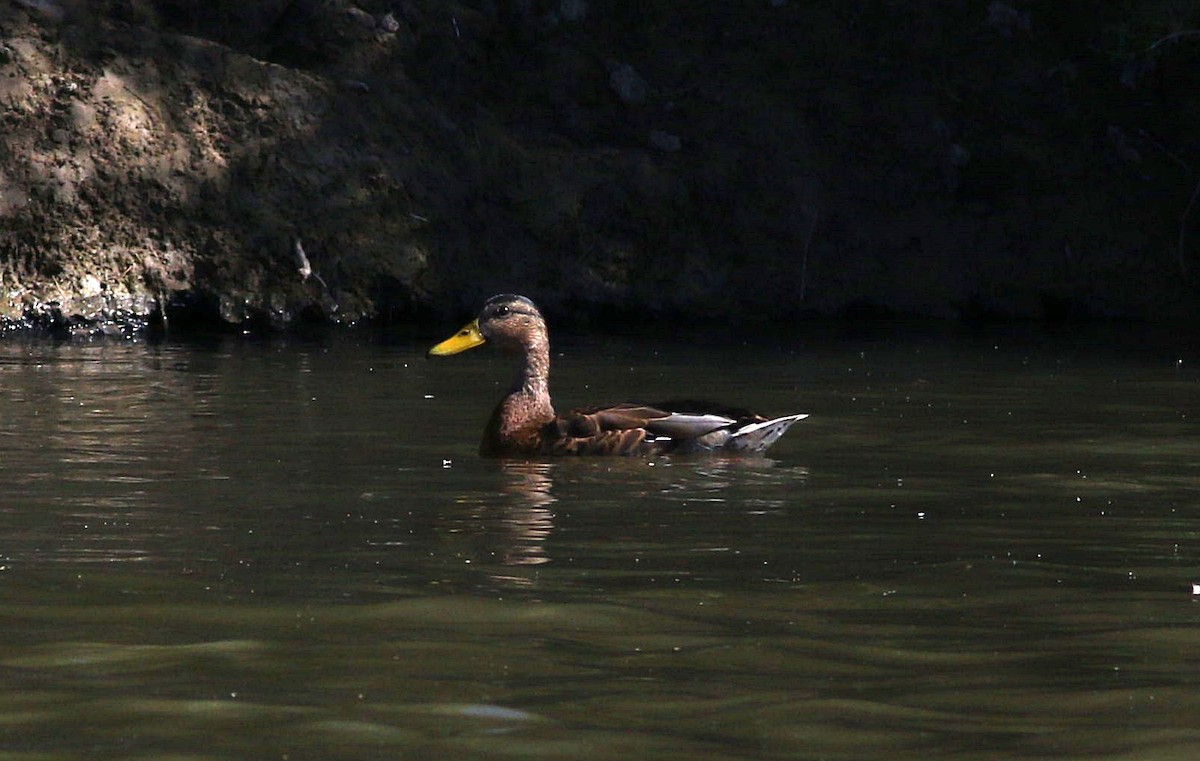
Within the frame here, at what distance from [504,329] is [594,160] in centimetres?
1131

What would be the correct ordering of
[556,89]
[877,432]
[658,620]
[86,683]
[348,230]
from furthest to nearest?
[556,89]
[348,230]
[877,432]
[658,620]
[86,683]

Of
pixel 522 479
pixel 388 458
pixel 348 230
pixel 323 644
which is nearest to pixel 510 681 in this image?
pixel 323 644

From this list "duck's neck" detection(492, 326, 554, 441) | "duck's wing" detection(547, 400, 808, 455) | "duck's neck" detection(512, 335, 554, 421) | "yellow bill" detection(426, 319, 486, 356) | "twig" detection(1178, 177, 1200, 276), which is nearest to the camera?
"duck's wing" detection(547, 400, 808, 455)

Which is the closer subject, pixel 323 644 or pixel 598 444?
pixel 323 644

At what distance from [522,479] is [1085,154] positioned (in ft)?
53.4

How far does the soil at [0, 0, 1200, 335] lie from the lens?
70.7ft

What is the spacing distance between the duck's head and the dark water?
0.53 metres

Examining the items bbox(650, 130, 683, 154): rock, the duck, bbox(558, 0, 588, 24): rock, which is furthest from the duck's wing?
bbox(558, 0, 588, 24): rock

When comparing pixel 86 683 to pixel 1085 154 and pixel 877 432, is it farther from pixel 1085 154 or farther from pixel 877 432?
pixel 1085 154

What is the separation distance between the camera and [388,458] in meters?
11.0

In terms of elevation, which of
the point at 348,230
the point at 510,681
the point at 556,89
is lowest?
the point at 510,681

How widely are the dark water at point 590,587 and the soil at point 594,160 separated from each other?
313 inches

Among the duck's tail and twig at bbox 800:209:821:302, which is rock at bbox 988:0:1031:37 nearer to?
twig at bbox 800:209:821:302

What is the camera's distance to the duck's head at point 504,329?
12.4 metres
